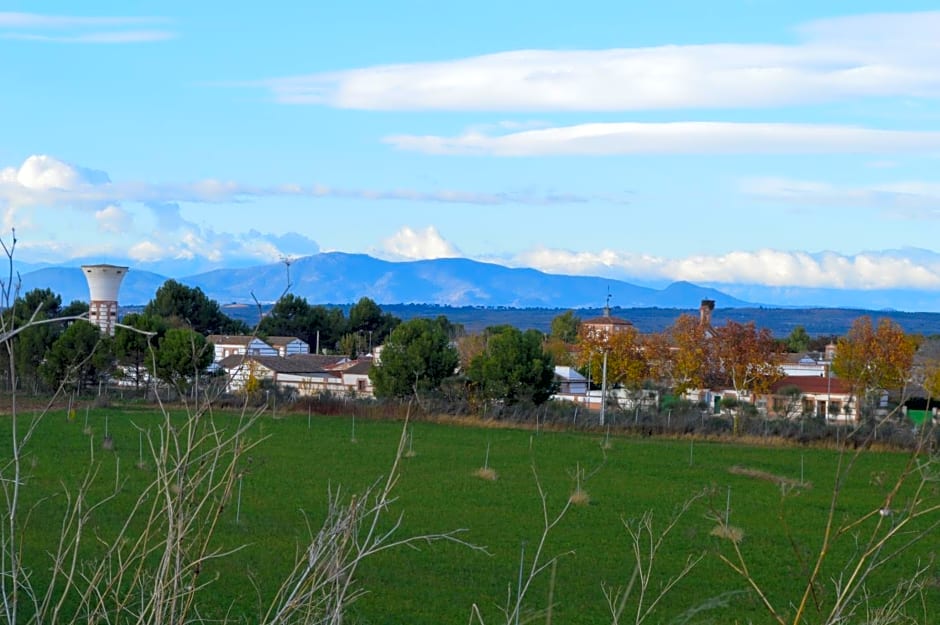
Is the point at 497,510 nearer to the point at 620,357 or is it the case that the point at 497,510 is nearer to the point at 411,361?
the point at 411,361

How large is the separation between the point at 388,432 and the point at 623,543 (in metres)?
18.6

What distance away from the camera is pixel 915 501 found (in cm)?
273

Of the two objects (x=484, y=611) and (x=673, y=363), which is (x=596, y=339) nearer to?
(x=673, y=363)

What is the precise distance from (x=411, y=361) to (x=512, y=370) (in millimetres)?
4313

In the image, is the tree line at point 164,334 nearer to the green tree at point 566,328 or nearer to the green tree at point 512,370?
the green tree at point 512,370

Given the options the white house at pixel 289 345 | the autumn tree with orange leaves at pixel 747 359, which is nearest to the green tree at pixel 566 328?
the white house at pixel 289 345

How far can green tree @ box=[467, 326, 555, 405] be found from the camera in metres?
43.9

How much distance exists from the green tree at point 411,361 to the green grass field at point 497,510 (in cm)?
861

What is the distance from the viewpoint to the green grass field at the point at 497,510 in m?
13.2

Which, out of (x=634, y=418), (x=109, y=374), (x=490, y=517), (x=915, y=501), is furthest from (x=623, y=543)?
(x=109, y=374)

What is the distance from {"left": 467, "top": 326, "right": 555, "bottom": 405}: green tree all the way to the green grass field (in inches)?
276

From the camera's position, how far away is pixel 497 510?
66.6 ft

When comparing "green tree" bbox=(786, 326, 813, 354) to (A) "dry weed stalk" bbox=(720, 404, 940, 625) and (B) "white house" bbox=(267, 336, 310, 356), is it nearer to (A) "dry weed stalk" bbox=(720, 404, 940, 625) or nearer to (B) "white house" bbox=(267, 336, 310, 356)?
(B) "white house" bbox=(267, 336, 310, 356)

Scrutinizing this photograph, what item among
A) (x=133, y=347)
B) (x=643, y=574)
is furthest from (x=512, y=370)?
(x=643, y=574)
